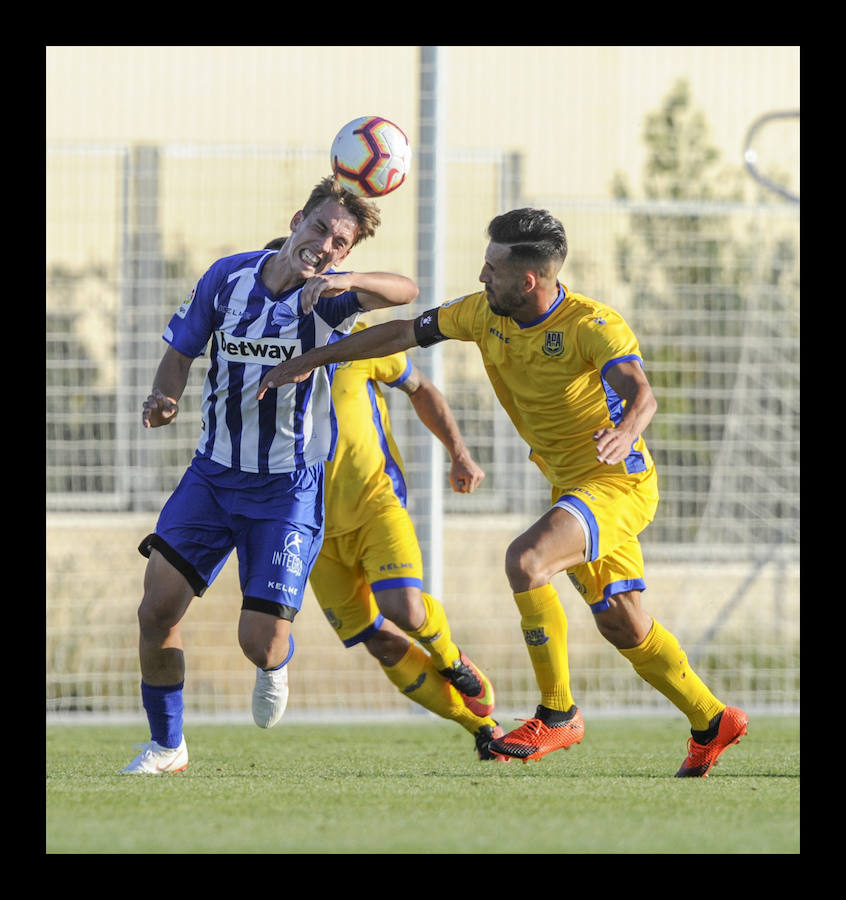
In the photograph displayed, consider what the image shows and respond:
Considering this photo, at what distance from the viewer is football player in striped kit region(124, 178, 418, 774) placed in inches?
200

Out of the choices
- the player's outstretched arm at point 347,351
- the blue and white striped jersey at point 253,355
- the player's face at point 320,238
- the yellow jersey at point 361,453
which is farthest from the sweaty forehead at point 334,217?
the yellow jersey at point 361,453

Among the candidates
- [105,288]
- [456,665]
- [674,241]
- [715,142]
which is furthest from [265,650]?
[715,142]

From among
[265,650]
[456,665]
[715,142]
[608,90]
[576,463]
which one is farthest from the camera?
[715,142]

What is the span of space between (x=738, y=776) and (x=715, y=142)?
12.8 meters

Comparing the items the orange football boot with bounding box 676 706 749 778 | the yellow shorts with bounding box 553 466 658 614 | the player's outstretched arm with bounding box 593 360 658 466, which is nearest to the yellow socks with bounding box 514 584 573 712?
the yellow shorts with bounding box 553 466 658 614

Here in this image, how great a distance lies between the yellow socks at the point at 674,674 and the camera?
17.6ft

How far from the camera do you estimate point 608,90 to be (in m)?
9.13

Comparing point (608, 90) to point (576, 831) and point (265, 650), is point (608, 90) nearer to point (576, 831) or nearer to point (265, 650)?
point (265, 650)

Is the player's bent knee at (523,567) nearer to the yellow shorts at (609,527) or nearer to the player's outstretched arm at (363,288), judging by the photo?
the yellow shorts at (609,527)

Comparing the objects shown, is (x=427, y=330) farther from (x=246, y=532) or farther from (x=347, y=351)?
(x=246, y=532)

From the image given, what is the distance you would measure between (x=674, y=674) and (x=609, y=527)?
0.71 m

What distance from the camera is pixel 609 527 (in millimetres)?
5141

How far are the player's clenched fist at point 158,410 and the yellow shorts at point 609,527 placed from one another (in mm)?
1533

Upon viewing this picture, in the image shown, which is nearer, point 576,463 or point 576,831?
point 576,831
